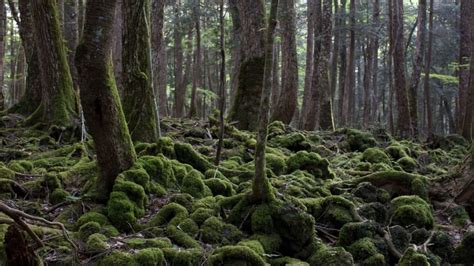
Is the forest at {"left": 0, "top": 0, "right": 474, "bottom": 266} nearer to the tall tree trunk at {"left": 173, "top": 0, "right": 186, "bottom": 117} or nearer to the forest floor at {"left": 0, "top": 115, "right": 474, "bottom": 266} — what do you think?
the forest floor at {"left": 0, "top": 115, "right": 474, "bottom": 266}

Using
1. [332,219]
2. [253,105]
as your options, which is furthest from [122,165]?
[253,105]

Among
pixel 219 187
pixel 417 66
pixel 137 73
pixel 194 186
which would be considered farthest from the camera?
pixel 417 66

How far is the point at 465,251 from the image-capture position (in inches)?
252

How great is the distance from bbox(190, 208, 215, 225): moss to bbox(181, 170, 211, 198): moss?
32.9 inches

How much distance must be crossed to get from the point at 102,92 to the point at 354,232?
3624 mm

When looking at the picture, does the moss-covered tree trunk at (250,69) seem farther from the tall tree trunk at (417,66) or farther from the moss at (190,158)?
the tall tree trunk at (417,66)

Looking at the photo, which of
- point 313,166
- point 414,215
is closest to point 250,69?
point 313,166

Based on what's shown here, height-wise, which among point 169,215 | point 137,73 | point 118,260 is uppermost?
point 137,73

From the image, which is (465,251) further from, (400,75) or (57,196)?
(400,75)

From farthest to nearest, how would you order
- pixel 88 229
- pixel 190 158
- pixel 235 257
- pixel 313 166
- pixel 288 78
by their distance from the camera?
pixel 288 78 < pixel 313 166 < pixel 190 158 < pixel 88 229 < pixel 235 257

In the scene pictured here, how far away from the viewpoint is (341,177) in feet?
32.2

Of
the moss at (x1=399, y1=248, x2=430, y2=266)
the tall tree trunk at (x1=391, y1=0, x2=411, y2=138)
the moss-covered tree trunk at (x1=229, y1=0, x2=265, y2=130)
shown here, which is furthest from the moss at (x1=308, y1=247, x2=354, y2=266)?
the tall tree trunk at (x1=391, y1=0, x2=411, y2=138)

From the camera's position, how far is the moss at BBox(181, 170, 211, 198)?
7600mm

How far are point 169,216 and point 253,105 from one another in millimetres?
6573
